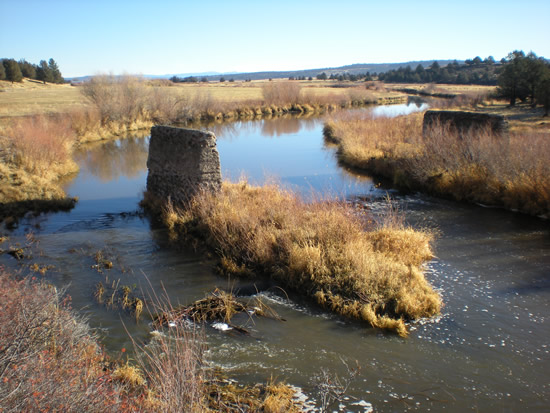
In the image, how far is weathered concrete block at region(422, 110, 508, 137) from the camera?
1609 cm

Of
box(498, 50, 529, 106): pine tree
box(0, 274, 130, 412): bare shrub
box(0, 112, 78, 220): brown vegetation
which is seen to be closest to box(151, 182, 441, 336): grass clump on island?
box(0, 274, 130, 412): bare shrub

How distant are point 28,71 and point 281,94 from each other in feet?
184

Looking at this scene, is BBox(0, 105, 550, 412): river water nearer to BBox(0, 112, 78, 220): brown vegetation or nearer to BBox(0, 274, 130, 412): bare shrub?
BBox(0, 112, 78, 220): brown vegetation

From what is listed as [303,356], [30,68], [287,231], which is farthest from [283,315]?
[30,68]

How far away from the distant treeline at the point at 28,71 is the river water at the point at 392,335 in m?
67.3

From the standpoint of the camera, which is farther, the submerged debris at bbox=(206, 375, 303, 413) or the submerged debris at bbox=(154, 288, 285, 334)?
the submerged debris at bbox=(154, 288, 285, 334)

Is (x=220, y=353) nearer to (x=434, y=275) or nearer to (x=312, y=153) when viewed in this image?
(x=434, y=275)

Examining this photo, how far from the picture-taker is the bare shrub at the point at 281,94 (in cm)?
4694

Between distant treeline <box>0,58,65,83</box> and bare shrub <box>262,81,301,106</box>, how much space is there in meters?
45.7

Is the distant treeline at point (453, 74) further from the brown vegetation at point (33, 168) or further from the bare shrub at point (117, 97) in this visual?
the brown vegetation at point (33, 168)

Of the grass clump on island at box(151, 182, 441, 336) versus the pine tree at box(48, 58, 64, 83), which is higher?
the pine tree at box(48, 58, 64, 83)

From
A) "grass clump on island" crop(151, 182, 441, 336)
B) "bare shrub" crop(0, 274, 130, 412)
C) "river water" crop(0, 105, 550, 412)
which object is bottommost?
"river water" crop(0, 105, 550, 412)

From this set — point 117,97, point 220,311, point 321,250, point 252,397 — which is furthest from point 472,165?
point 117,97

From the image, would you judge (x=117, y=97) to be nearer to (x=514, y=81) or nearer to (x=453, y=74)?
(x=514, y=81)
